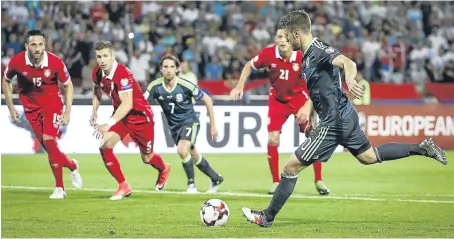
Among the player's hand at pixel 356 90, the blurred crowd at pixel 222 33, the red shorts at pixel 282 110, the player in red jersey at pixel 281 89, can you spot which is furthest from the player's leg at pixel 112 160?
the blurred crowd at pixel 222 33

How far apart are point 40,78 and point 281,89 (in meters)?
3.13

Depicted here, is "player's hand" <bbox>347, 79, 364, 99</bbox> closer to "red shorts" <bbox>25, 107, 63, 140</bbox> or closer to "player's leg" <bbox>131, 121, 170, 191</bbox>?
"player's leg" <bbox>131, 121, 170, 191</bbox>

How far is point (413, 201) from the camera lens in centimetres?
1252

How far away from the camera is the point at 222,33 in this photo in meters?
24.8

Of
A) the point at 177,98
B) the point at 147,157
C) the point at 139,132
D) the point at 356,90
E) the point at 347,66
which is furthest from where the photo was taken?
the point at 177,98

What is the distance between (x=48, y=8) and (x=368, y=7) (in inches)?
333

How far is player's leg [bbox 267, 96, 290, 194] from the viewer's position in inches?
539

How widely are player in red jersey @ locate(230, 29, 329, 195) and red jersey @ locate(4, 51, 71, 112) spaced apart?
2.33 metres

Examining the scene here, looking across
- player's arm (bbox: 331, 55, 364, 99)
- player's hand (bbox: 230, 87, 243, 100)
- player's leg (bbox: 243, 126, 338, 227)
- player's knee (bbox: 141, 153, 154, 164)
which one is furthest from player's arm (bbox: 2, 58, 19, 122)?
player's arm (bbox: 331, 55, 364, 99)

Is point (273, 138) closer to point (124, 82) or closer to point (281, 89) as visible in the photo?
point (281, 89)

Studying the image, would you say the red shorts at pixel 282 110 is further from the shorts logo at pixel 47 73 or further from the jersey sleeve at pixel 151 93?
the shorts logo at pixel 47 73

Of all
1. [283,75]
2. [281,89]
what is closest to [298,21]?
[283,75]

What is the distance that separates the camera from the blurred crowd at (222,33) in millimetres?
23266

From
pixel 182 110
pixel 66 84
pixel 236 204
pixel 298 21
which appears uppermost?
pixel 298 21
